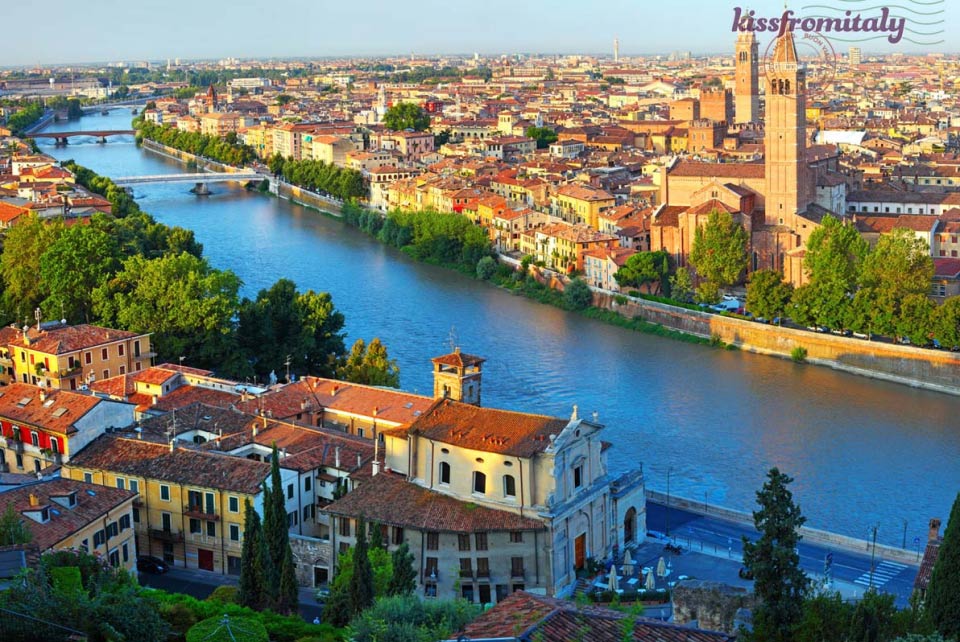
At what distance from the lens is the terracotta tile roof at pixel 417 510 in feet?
24.0

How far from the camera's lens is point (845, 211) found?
1814 centimetres

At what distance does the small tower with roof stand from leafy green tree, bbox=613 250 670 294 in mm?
7542

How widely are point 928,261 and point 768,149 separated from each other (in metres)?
3.79

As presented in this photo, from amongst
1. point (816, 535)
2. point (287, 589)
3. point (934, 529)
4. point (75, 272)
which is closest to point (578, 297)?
point (75, 272)

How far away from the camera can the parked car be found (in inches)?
302

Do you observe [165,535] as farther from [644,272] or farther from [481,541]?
[644,272]

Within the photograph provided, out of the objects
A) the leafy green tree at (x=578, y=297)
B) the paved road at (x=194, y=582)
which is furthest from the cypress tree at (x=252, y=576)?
the leafy green tree at (x=578, y=297)

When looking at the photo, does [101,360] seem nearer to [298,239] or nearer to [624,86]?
[298,239]

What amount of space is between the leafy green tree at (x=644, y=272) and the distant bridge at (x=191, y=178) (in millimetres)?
12851

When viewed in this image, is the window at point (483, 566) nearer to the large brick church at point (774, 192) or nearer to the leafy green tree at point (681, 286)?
the leafy green tree at point (681, 286)

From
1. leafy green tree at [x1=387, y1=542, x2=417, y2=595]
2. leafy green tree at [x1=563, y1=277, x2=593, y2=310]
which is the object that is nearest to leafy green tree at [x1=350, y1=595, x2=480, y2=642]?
leafy green tree at [x1=387, y1=542, x2=417, y2=595]

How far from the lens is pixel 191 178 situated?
27.5m

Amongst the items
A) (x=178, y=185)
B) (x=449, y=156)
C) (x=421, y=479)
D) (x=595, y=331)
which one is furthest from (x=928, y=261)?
(x=178, y=185)

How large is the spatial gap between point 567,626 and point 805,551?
14.1 feet
